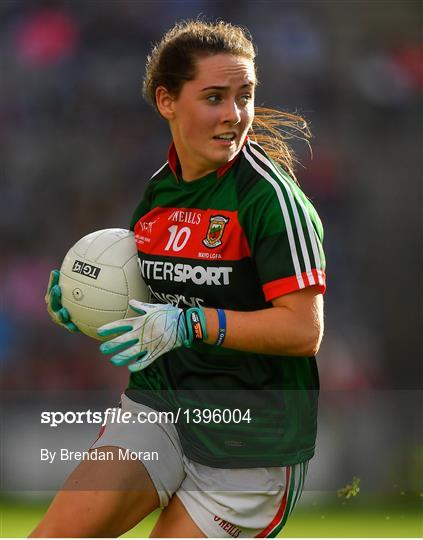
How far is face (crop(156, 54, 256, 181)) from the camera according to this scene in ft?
11.5

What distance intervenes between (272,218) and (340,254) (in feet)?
17.4

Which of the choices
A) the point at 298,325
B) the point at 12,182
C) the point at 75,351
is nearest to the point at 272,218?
the point at 298,325

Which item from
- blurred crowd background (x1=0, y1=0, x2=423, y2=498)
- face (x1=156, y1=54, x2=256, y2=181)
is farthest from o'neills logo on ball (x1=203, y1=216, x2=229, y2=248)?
blurred crowd background (x1=0, y1=0, x2=423, y2=498)

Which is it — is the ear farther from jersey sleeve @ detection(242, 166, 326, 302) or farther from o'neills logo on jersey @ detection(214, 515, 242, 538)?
o'neills logo on jersey @ detection(214, 515, 242, 538)

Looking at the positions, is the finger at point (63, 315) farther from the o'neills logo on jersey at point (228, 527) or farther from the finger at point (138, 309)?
the o'neills logo on jersey at point (228, 527)

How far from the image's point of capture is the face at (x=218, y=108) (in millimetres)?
3506

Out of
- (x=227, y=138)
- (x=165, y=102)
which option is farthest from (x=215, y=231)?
(x=165, y=102)

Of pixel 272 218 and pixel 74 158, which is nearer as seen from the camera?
pixel 272 218

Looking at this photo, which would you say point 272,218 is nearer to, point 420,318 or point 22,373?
point 22,373

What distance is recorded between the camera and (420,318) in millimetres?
8867

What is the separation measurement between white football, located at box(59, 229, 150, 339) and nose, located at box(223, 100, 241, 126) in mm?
705

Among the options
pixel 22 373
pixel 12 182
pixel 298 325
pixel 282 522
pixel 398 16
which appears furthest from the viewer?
pixel 398 16

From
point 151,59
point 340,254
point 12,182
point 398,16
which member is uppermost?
point 398,16

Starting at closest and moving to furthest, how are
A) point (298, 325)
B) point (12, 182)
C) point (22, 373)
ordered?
point (298, 325)
point (22, 373)
point (12, 182)
